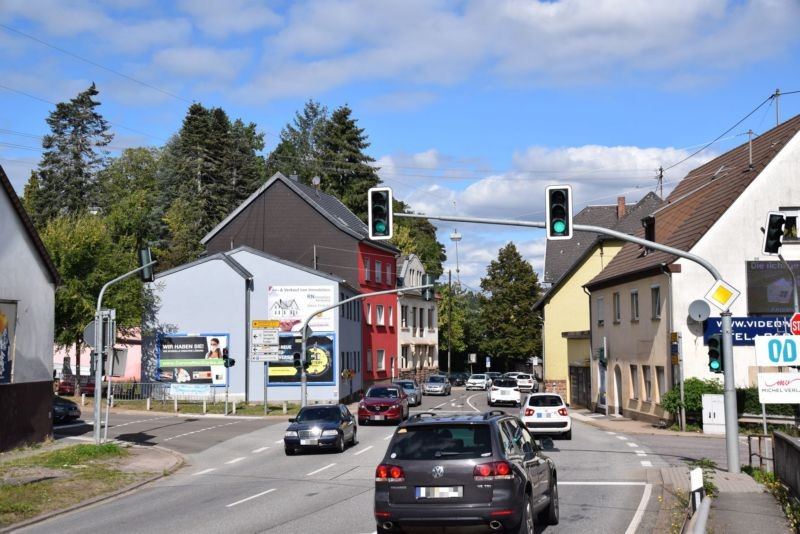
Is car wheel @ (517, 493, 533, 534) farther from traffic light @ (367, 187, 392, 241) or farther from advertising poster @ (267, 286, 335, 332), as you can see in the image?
advertising poster @ (267, 286, 335, 332)

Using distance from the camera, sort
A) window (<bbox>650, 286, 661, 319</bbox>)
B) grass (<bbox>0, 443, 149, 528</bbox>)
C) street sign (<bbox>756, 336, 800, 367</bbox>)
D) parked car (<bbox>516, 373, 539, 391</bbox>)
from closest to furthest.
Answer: grass (<bbox>0, 443, 149, 528</bbox>) → street sign (<bbox>756, 336, 800, 367</bbox>) → window (<bbox>650, 286, 661, 319</bbox>) → parked car (<bbox>516, 373, 539, 391</bbox>)

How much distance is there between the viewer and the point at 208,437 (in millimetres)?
34875

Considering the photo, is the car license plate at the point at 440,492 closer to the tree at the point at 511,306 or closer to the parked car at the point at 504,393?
the parked car at the point at 504,393

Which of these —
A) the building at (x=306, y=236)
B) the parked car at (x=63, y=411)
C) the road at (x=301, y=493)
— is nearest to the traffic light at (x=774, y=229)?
the road at (x=301, y=493)

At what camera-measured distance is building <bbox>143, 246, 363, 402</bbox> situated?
2133 inches

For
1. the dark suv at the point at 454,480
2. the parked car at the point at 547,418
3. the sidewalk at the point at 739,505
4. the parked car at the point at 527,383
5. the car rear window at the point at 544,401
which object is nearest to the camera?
the dark suv at the point at 454,480

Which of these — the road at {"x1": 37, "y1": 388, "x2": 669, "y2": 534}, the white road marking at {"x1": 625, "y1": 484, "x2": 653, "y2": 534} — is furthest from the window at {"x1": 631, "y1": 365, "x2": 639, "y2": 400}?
the white road marking at {"x1": 625, "y1": 484, "x2": 653, "y2": 534}

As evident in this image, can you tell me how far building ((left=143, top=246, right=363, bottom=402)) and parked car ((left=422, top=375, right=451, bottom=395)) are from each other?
43.9 ft

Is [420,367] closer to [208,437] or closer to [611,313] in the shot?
[611,313]

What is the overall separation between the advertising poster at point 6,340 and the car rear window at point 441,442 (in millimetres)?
19841

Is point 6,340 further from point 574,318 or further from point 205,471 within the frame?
point 574,318

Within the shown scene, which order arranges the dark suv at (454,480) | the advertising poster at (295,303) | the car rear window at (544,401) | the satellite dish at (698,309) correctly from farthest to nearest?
the advertising poster at (295,303)
the car rear window at (544,401)
the satellite dish at (698,309)
the dark suv at (454,480)

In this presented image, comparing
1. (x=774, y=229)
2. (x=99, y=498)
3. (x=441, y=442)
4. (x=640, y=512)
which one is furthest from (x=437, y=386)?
(x=441, y=442)

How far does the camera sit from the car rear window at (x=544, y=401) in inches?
1216
